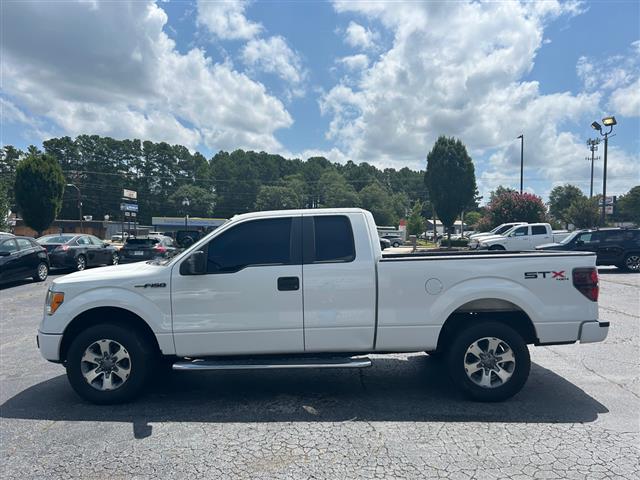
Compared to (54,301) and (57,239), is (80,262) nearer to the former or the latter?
(57,239)

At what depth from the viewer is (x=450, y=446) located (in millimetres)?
3467

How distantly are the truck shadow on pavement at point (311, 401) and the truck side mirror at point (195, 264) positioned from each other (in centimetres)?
136

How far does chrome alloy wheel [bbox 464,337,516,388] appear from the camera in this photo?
430 centimetres

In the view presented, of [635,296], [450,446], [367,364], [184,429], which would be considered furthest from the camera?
[635,296]

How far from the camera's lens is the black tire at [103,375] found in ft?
14.1

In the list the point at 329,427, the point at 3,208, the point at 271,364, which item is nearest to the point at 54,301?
the point at 271,364

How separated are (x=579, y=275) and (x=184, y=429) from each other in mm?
4090

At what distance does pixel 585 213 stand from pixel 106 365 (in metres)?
45.5

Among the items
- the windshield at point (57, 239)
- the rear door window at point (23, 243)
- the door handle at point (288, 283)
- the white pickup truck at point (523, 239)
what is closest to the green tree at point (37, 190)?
the windshield at point (57, 239)

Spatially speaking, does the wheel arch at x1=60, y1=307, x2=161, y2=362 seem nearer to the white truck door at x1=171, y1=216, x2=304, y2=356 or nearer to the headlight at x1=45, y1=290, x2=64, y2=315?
the headlight at x1=45, y1=290, x2=64, y2=315

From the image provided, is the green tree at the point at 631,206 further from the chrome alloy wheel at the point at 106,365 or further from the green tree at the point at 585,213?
the chrome alloy wheel at the point at 106,365

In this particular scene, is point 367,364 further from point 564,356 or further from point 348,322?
point 564,356

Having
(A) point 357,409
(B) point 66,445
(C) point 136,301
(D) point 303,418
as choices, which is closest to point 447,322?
(A) point 357,409

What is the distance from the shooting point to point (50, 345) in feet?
14.3
